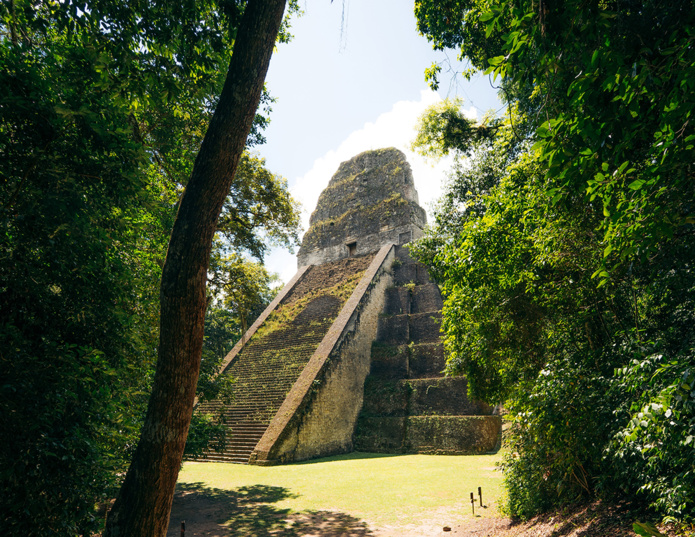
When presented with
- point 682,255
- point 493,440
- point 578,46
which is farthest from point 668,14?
point 493,440

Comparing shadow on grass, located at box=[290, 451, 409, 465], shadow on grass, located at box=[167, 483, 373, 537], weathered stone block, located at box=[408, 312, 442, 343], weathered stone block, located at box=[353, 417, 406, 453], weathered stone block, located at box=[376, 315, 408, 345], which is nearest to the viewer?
shadow on grass, located at box=[167, 483, 373, 537]

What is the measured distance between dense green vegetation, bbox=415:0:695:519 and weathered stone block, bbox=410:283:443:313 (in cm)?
971

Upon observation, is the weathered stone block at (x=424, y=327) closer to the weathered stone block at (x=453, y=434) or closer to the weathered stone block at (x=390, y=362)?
the weathered stone block at (x=390, y=362)

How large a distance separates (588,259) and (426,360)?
1152 centimetres

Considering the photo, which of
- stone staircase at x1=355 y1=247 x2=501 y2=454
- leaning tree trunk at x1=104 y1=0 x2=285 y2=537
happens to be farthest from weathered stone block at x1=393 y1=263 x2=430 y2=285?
leaning tree trunk at x1=104 y1=0 x2=285 y2=537

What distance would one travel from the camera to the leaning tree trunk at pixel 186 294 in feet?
8.13

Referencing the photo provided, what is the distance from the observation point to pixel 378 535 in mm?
5105

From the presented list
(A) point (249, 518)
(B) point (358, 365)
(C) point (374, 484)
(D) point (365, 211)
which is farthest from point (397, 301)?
(A) point (249, 518)

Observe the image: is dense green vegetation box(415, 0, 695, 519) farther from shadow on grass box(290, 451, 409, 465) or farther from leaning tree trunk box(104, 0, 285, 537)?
shadow on grass box(290, 451, 409, 465)

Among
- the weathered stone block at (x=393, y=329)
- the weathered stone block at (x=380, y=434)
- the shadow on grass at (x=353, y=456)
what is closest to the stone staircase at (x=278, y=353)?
the shadow on grass at (x=353, y=456)

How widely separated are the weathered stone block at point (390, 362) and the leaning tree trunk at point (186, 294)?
1305cm

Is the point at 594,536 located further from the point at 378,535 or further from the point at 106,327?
the point at 106,327

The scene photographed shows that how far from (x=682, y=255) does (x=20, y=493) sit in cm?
483

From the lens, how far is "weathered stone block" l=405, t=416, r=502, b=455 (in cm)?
1173
